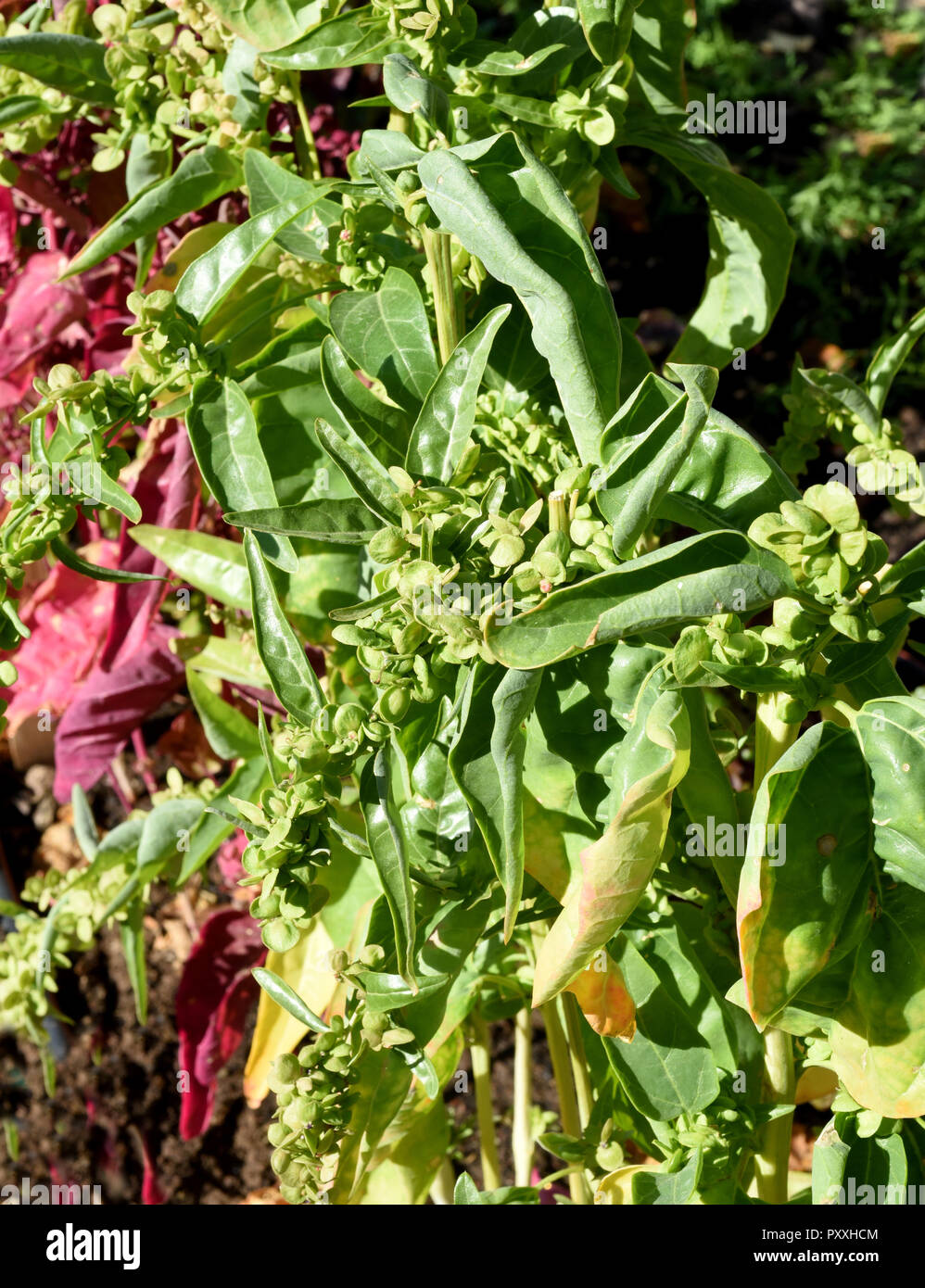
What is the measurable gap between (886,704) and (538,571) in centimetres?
20

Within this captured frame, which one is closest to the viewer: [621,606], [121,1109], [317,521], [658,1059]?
[621,606]

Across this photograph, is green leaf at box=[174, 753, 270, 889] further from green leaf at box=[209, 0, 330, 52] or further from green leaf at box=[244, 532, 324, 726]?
green leaf at box=[209, 0, 330, 52]

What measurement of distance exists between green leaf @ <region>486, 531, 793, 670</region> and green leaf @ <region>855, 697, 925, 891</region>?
96 millimetres

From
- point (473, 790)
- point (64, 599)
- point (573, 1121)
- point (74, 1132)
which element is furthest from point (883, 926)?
point (74, 1132)

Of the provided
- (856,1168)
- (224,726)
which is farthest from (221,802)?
(856,1168)

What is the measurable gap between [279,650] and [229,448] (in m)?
0.13

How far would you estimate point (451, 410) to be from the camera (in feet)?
1.96

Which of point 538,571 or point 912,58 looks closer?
point 538,571

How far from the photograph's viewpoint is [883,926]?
1.95 feet

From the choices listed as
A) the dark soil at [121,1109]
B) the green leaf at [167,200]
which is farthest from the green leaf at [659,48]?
the dark soil at [121,1109]

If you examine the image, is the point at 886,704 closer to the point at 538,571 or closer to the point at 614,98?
the point at 538,571

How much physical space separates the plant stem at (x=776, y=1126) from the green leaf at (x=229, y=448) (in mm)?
443

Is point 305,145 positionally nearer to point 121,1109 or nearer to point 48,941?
point 48,941

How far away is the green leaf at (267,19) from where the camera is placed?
28.9 inches
